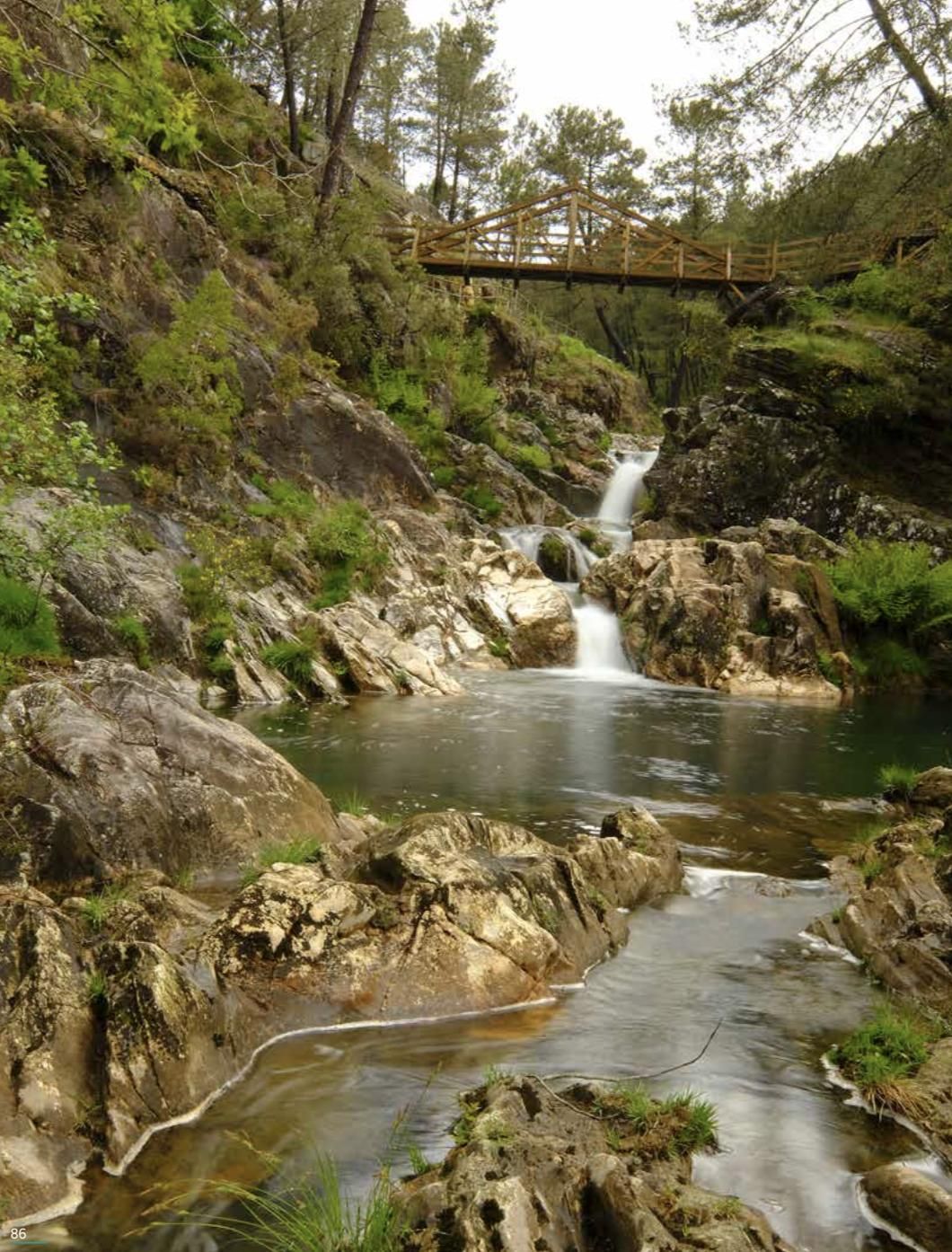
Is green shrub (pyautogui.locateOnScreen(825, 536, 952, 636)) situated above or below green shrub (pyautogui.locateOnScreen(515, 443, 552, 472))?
below

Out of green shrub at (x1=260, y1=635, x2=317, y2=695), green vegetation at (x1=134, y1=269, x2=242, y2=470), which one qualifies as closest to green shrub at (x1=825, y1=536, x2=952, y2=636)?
green shrub at (x1=260, y1=635, x2=317, y2=695)

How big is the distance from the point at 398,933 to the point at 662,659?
612 inches

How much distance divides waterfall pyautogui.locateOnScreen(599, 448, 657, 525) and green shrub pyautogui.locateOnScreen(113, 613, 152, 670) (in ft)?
65.9

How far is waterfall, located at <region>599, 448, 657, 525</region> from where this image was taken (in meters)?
31.3

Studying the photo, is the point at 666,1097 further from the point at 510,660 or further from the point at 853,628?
the point at 853,628

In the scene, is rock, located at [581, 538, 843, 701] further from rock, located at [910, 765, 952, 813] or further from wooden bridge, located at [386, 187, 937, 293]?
wooden bridge, located at [386, 187, 937, 293]

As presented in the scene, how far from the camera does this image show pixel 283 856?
6254 millimetres

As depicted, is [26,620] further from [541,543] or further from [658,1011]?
[541,543]

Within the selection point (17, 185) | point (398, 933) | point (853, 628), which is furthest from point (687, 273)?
point (398, 933)

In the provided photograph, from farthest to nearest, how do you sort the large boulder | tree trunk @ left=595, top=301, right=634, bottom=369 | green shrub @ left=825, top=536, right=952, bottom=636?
tree trunk @ left=595, top=301, right=634, bottom=369 → green shrub @ left=825, top=536, right=952, bottom=636 → the large boulder

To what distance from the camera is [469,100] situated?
43.1 metres

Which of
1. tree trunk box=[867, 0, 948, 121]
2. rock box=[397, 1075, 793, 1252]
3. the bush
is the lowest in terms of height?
→ rock box=[397, 1075, 793, 1252]

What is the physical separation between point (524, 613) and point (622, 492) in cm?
1259

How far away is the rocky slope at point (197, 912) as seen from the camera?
3.93 metres
